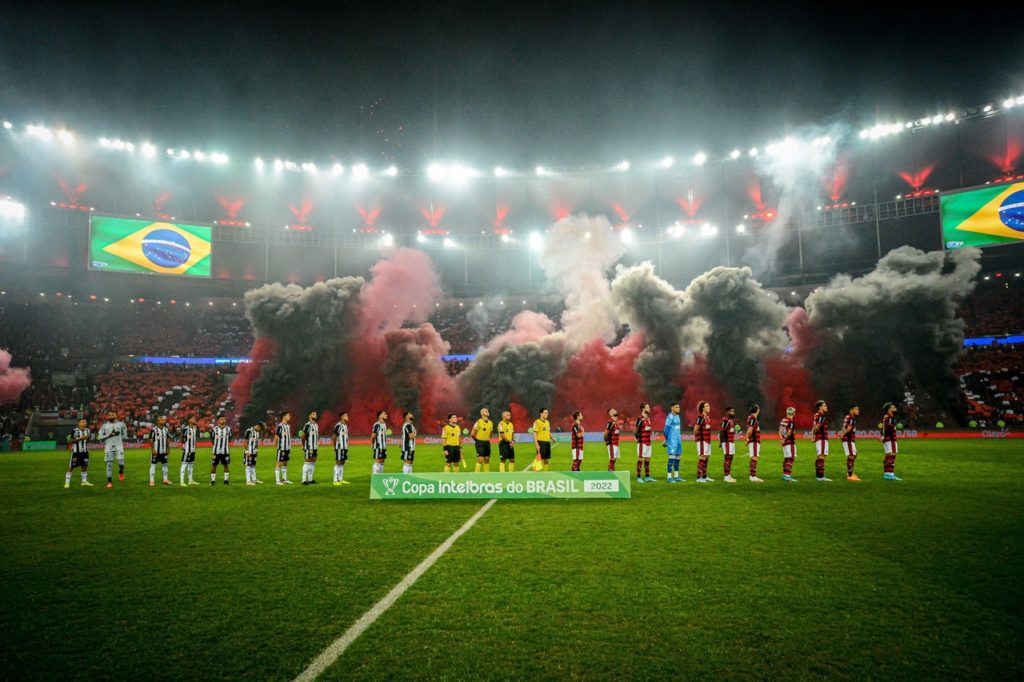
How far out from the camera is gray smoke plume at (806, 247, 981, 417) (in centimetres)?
3788

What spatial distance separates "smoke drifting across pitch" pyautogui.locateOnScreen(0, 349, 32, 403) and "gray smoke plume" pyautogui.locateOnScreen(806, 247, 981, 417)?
178 ft

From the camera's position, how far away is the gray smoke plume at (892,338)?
3788cm

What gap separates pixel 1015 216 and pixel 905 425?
20.7 meters

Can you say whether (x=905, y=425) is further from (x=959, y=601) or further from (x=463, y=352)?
(x=959, y=601)

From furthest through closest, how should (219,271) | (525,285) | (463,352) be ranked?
1. (525,285)
2. (219,271)
3. (463,352)

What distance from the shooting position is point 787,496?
12.7 metres

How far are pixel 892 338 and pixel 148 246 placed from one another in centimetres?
5881

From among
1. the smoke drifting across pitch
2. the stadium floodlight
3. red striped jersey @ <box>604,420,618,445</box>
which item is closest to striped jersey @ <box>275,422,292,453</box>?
red striped jersey @ <box>604,420,618,445</box>

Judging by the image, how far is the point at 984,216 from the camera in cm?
4569

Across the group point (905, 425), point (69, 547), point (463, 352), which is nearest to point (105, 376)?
point (463, 352)

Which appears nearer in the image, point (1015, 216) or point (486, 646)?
point (486, 646)

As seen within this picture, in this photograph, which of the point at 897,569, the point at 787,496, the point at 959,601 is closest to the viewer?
the point at 959,601

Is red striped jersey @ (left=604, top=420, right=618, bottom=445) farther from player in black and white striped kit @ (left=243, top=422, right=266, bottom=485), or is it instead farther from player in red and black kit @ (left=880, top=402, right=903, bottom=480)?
player in black and white striped kit @ (left=243, top=422, right=266, bottom=485)

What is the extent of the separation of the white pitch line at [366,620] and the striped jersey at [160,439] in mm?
11302
